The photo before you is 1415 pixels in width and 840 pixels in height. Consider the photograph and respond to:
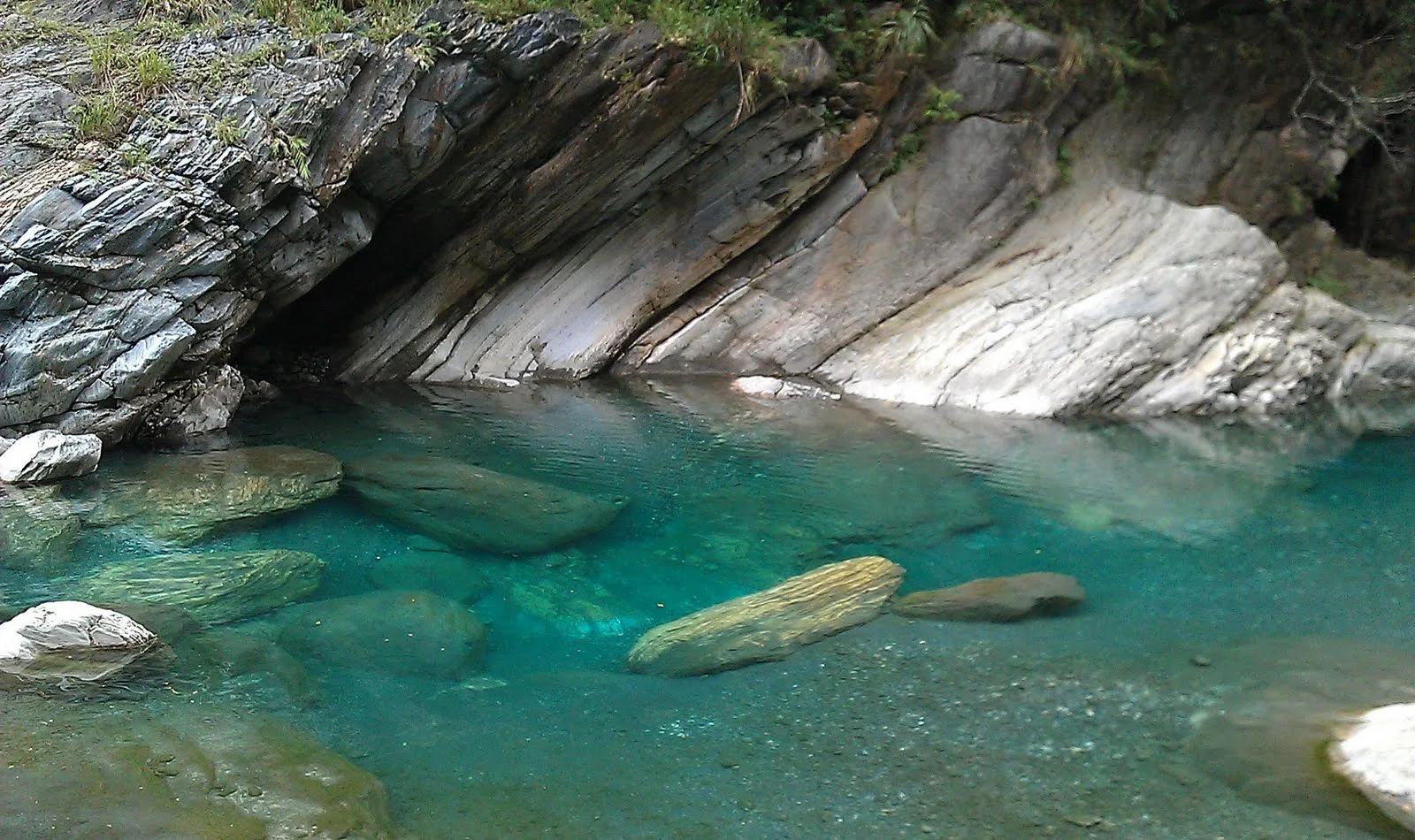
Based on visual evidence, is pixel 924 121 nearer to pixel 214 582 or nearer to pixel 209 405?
pixel 209 405

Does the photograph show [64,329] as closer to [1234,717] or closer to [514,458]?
[514,458]

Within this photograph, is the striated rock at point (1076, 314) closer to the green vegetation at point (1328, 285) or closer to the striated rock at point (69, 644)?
the green vegetation at point (1328, 285)

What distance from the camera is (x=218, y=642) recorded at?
6.05 m

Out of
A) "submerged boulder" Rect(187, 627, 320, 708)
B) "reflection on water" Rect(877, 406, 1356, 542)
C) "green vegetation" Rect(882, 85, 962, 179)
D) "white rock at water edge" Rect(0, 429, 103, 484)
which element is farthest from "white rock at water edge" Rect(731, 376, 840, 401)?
"submerged boulder" Rect(187, 627, 320, 708)

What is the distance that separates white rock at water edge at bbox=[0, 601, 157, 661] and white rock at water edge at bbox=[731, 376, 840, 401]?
9.78 m

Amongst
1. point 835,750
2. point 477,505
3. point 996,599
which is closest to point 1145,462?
point 996,599

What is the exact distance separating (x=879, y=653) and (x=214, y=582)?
13.8 ft

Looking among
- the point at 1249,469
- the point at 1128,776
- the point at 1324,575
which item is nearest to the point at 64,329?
the point at 1128,776

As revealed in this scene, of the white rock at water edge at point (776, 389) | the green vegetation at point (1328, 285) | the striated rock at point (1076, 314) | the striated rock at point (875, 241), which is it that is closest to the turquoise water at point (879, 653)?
the striated rock at point (1076, 314)

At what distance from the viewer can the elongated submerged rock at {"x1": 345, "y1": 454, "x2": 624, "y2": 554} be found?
809 cm

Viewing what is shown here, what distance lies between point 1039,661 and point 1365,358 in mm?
11753

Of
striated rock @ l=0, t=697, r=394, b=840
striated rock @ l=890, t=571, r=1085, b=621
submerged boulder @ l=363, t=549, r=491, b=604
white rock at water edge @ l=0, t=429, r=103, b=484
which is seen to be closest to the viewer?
striated rock @ l=0, t=697, r=394, b=840

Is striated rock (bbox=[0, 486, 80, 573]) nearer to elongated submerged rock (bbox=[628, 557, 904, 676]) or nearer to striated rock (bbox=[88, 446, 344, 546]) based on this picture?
striated rock (bbox=[88, 446, 344, 546])

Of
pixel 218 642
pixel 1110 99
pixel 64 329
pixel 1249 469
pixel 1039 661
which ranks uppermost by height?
pixel 1110 99
